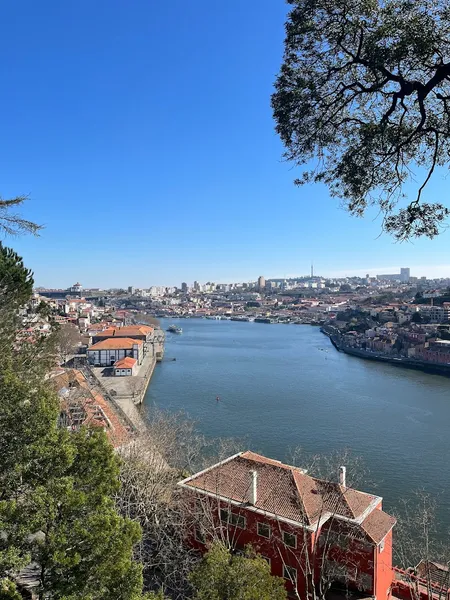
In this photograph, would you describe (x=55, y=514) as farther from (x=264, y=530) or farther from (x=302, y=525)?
(x=264, y=530)

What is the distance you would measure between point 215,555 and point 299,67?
2.41 m

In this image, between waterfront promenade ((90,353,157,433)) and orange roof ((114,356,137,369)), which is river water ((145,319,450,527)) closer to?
waterfront promenade ((90,353,157,433))

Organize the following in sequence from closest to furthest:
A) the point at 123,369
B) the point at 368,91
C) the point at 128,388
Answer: the point at 368,91 → the point at 128,388 → the point at 123,369

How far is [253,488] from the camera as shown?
12.2 ft

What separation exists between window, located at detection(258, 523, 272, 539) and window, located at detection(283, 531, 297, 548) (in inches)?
5.1

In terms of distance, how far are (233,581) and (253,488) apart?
1.43 m

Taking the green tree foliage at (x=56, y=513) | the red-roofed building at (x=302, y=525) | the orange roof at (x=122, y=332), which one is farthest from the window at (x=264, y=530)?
the orange roof at (x=122, y=332)

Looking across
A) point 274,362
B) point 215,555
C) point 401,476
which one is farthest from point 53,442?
point 274,362

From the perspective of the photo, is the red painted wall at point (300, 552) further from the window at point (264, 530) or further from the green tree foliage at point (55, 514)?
the green tree foliage at point (55, 514)

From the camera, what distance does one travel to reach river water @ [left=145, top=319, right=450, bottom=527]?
684cm

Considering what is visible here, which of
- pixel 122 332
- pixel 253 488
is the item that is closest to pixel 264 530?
pixel 253 488

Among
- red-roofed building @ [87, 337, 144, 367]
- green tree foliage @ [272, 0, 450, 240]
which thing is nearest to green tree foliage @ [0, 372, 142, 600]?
green tree foliage @ [272, 0, 450, 240]

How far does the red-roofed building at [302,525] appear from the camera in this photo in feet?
11.0

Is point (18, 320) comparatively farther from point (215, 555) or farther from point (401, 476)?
point (401, 476)
